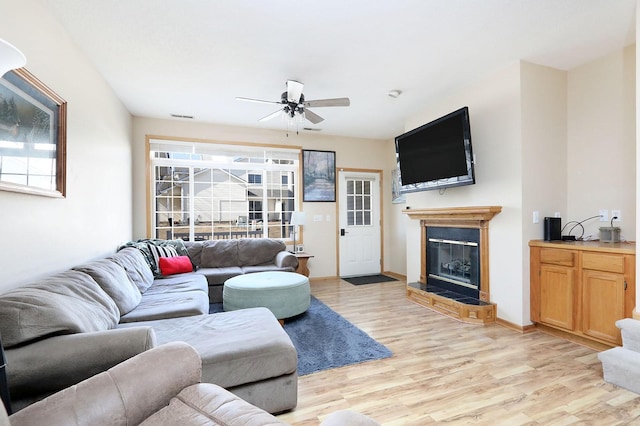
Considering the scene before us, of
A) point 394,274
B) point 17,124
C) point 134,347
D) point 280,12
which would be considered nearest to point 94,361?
point 134,347

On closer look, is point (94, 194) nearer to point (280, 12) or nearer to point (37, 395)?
point (37, 395)

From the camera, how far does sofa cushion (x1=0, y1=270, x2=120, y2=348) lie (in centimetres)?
129

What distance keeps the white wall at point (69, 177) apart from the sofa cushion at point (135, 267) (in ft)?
0.81

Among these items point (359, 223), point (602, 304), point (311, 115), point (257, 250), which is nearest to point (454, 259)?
point (602, 304)

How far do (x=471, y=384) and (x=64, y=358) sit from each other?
93.9 inches

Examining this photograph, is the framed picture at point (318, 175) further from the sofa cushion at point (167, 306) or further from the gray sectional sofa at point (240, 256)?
the sofa cushion at point (167, 306)

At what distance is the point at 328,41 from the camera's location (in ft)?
8.35

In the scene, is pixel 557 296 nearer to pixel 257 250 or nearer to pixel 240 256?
pixel 257 250

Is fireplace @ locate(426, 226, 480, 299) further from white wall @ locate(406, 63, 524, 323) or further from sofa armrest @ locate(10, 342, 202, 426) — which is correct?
sofa armrest @ locate(10, 342, 202, 426)

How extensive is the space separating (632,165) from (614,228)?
61cm

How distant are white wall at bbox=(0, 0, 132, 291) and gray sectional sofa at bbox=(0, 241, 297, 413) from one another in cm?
25

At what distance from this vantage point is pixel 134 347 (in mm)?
1415

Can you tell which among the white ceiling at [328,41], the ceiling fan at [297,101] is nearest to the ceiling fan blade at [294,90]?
the ceiling fan at [297,101]

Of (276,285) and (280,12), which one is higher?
(280,12)
